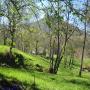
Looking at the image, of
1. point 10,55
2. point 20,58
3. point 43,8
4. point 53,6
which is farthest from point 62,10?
point 20,58

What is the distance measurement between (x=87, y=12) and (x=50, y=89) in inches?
406

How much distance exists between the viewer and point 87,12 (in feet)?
40.9

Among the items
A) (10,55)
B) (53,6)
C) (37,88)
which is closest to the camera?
(53,6)

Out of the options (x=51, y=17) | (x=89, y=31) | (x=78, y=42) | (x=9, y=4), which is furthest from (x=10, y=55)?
(x=78, y=42)

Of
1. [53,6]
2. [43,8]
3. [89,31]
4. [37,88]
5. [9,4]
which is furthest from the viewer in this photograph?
[89,31]

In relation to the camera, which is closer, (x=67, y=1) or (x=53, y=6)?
(x=67, y=1)

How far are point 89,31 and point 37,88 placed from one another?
41.4 m

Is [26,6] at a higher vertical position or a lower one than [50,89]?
higher

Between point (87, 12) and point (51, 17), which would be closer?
point (87, 12)

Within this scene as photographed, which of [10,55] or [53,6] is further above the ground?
[53,6]

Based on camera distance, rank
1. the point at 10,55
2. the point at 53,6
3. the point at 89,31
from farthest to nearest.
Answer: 1. the point at 89,31
2. the point at 10,55
3. the point at 53,6

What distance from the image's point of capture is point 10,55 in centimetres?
4422

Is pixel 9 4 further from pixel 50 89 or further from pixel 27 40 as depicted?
pixel 27 40

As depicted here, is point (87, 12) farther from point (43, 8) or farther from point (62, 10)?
point (43, 8)
